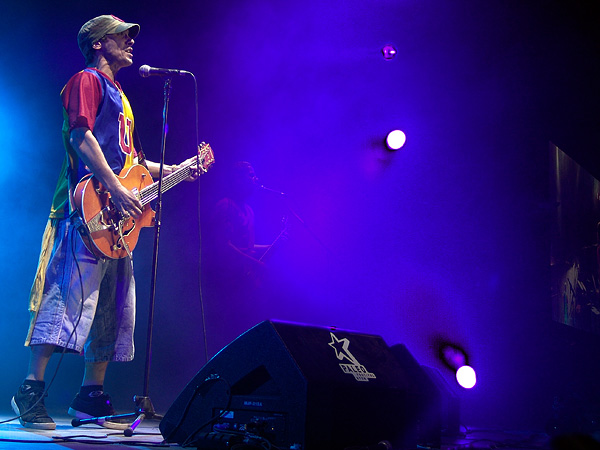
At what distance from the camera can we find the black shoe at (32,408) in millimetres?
2367

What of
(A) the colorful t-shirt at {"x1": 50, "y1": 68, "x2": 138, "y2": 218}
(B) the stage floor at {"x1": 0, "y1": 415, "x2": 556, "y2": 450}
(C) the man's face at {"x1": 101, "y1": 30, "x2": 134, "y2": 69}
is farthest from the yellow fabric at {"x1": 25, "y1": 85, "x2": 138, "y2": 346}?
(B) the stage floor at {"x1": 0, "y1": 415, "x2": 556, "y2": 450}

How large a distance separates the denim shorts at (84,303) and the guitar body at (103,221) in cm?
8

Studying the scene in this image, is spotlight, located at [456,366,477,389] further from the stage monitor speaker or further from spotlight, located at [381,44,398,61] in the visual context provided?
spotlight, located at [381,44,398,61]

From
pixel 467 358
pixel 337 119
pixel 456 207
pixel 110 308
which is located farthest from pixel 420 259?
pixel 110 308

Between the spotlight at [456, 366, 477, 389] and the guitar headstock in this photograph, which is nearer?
the guitar headstock

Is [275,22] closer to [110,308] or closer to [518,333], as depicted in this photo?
[110,308]

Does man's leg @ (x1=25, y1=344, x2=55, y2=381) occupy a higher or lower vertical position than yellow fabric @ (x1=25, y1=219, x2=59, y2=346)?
lower

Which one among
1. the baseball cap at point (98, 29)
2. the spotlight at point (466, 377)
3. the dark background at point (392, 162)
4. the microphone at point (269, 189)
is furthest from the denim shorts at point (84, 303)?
the spotlight at point (466, 377)

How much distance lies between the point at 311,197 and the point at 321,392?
2.96 meters

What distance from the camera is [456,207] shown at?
4.67 meters

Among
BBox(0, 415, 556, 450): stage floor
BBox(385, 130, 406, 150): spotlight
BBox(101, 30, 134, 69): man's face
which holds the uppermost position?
BBox(385, 130, 406, 150): spotlight

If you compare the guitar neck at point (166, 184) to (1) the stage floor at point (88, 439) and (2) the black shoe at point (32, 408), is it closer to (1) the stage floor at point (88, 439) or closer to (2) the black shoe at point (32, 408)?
(2) the black shoe at point (32, 408)

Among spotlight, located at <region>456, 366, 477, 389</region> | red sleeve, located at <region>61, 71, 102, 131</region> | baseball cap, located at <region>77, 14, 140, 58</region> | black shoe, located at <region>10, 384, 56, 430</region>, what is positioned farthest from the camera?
spotlight, located at <region>456, 366, 477, 389</region>

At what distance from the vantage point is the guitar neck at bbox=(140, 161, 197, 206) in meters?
2.86
